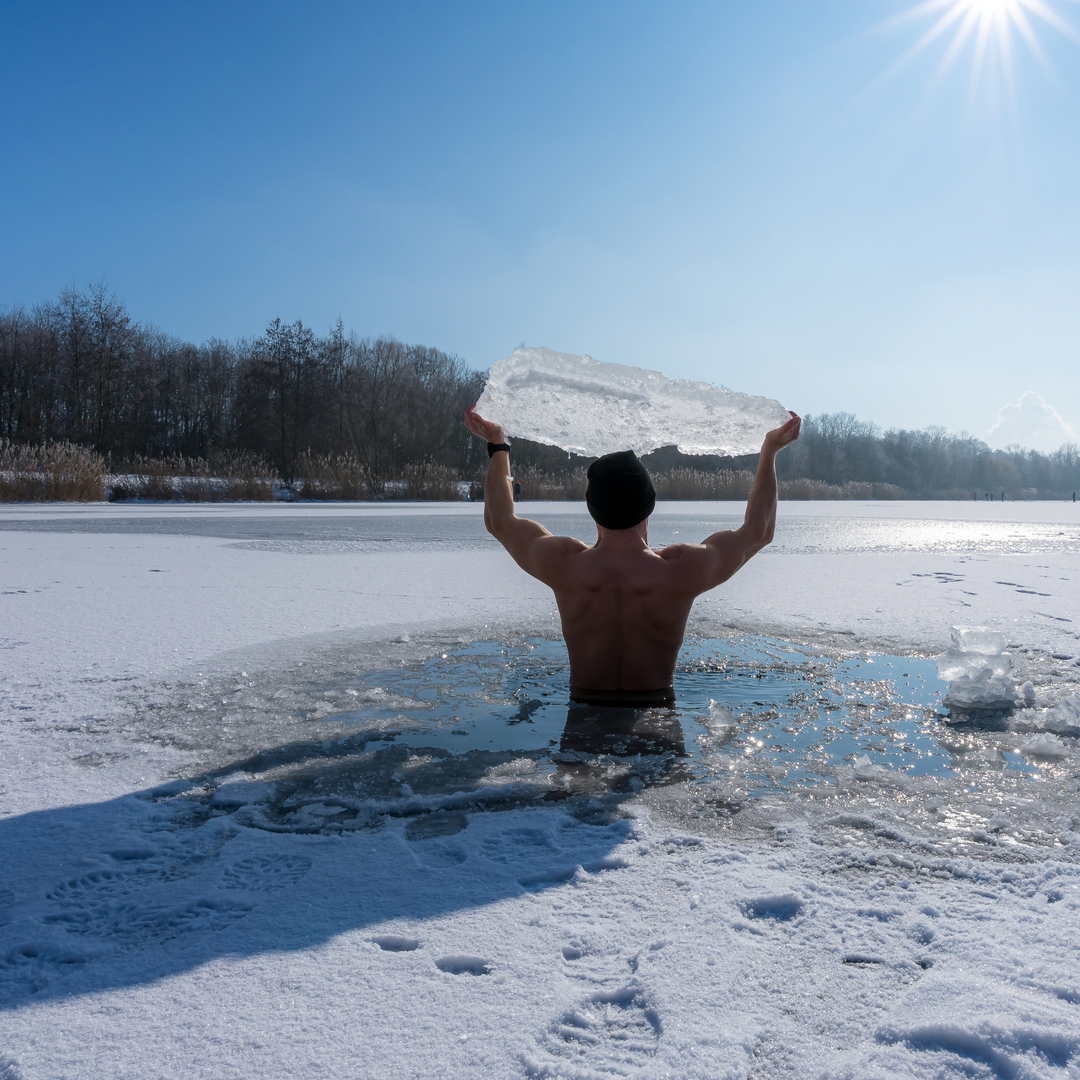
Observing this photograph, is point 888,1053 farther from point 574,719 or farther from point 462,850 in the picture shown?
point 574,719

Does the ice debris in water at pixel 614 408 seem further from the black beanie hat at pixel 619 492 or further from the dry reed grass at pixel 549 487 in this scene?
the dry reed grass at pixel 549 487

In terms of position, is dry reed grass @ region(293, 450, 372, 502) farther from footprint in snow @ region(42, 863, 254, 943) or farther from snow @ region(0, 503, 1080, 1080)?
footprint in snow @ region(42, 863, 254, 943)

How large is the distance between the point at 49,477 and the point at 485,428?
16689 mm

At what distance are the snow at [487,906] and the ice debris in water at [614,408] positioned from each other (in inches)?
52.1

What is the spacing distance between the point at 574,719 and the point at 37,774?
66.3 inches

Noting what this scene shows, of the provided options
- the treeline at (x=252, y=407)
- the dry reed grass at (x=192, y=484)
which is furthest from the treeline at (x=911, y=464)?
the dry reed grass at (x=192, y=484)

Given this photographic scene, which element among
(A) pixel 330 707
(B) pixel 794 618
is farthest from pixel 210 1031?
(B) pixel 794 618

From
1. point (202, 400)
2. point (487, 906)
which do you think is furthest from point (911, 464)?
point (487, 906)

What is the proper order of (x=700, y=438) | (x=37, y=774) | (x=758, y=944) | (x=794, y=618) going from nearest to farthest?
(x=758, y=944) < (x=37, y=774) < (x=700, y=438) < (x=794, y=618)

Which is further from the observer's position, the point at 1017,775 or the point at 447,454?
the point at 447,454

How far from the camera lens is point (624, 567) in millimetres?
2871

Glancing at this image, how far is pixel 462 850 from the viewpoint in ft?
5.62

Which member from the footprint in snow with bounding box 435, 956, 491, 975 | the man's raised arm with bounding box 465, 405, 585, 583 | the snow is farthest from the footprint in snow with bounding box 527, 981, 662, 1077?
the man's raised arm with bounding box 465, 405, 585, 583

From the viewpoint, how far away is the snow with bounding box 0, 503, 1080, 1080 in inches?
42.9
